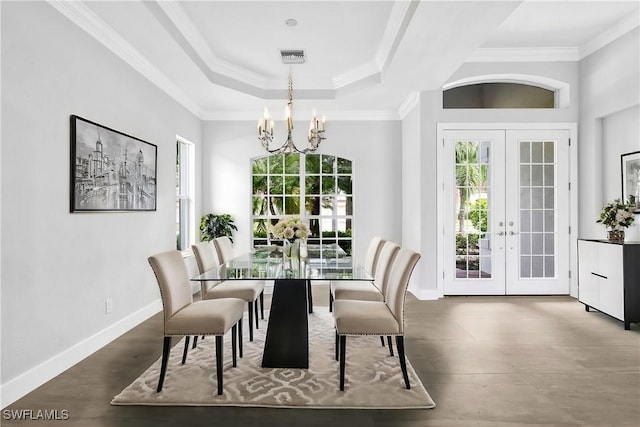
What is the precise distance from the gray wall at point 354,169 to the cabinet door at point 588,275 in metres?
2.39

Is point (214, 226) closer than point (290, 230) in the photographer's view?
No

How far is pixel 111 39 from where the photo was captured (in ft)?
11.2

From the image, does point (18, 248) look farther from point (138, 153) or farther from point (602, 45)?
point (602, 45)

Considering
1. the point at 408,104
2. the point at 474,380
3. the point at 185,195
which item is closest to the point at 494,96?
the point at 408,104

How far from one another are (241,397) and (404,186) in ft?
14.0

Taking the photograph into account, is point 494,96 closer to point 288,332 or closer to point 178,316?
point 288,332

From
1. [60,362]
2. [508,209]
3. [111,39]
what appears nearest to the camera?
[60,362]

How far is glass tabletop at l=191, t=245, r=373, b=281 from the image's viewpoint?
267cm

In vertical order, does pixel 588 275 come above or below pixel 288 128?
below

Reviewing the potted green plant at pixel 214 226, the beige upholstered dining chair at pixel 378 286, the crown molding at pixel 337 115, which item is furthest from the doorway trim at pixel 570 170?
the potted green plant at pixel 214 226

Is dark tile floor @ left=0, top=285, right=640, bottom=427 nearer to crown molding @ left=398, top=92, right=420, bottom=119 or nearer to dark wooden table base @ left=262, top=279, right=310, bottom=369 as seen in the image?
dark wooden table base @ left=262, top=279, right=310, bottom=369

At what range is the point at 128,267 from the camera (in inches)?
150

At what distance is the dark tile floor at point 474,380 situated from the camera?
218 centimetres

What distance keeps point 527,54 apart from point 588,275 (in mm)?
2817
